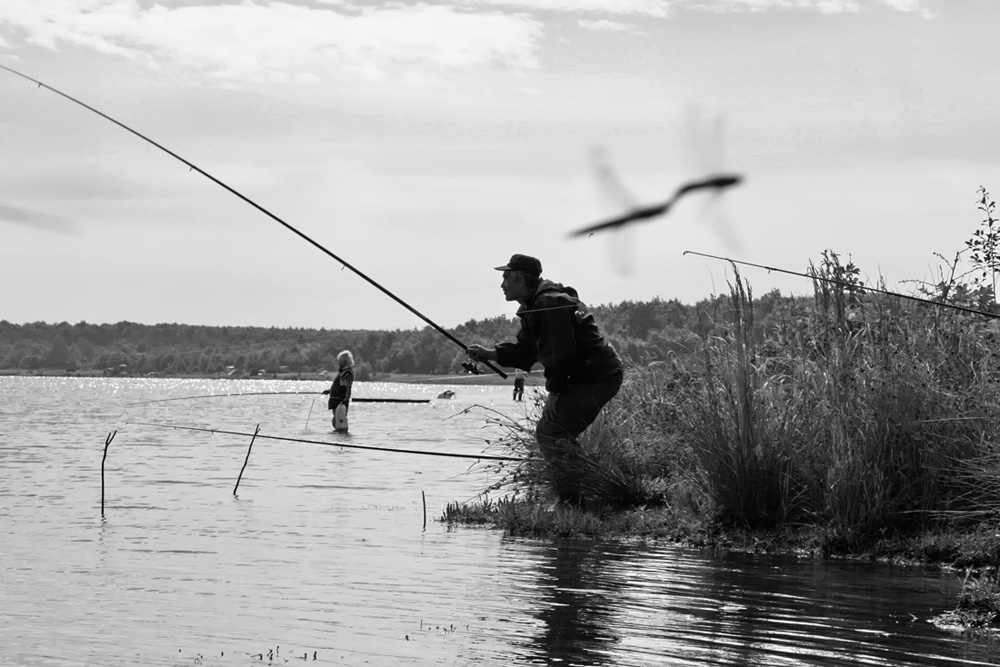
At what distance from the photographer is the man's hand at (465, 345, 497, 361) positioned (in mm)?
9837

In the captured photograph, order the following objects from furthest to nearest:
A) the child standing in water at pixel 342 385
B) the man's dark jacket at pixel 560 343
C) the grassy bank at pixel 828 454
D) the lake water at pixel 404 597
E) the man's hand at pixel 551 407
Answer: the child standing in water at pixel 342 385
the man's hand at pixel 551 407
the man's dark jacket at pixel 560 343
the grassy bank at pixel 828 454
the lake water at pixel 404 597

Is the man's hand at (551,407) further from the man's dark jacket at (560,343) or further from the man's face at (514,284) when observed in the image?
the man's face at (514,284)

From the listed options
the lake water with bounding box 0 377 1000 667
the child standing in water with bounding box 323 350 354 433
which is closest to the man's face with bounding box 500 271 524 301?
the lake water with bounding box 0 377 1000 667

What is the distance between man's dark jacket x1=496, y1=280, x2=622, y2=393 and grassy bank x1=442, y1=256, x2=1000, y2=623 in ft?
2.24

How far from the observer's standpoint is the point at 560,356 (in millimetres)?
9531

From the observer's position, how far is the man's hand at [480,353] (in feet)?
32.3

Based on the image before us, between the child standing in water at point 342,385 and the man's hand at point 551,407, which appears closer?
the man's hand at point 551,407

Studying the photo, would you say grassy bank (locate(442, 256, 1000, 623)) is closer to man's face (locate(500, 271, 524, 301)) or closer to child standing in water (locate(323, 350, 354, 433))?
man's face (locate(500, 271, 524, 301))

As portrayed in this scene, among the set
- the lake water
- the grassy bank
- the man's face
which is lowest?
the lake water

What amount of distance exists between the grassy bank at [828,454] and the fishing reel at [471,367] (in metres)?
0.79

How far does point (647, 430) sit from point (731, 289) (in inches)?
87.2

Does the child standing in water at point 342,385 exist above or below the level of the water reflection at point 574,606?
above

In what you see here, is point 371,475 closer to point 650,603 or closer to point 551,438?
point 551,438

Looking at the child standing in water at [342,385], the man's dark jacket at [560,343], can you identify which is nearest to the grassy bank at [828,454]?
the man's dark jacket at [560,343]
